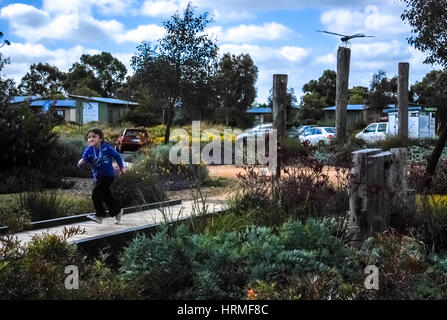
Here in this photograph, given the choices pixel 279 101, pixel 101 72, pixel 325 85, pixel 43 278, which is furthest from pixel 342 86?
pixel 101 72

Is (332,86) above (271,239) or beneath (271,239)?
above

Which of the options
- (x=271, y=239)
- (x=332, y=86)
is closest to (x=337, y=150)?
(x=271, y=239)

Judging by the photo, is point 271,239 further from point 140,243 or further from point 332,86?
point 332,86

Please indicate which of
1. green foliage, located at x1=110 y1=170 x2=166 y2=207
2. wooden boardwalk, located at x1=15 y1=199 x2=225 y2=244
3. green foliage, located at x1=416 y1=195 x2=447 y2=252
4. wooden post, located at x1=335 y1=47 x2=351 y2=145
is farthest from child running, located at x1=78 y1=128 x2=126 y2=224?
wooden post, located at x1=335 y1=47 x2=351 y2=145

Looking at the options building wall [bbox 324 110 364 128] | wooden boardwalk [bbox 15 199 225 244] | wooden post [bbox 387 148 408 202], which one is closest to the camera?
wooden post [bbox 387 148 408 202]

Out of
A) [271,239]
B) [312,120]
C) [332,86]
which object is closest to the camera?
[271,239]

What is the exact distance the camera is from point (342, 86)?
22391mm

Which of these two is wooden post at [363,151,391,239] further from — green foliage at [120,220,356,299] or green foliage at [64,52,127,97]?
green foliage at [64,52,127,97]

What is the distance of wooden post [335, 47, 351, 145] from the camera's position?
72.6 ft

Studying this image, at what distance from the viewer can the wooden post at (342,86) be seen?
2214 centimetres

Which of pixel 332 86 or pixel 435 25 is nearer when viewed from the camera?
pixel 435 25

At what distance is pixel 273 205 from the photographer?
21.2 feet

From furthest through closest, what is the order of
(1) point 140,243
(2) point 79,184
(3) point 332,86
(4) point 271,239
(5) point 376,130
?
(3) point 332,86 → (5) point 376,130 → (2) point 79,184 → (4) point 271,239 → (1) point 140,243
